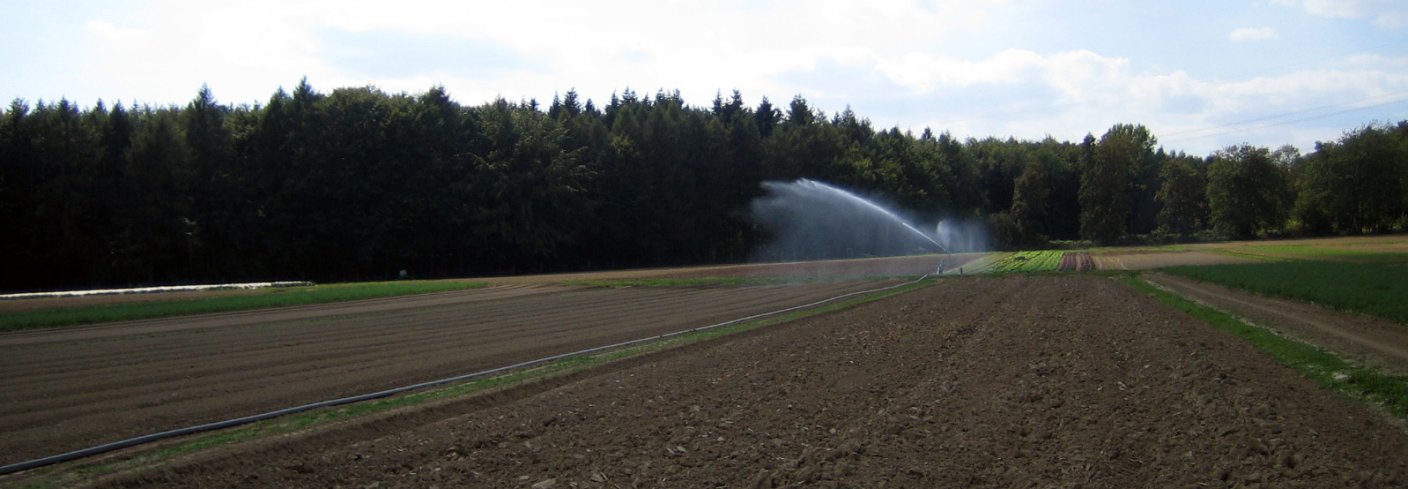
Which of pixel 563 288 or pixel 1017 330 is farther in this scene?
pixel 563 288

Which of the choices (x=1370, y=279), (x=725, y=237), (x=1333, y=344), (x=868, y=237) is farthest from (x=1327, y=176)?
(x=1333, y=344)

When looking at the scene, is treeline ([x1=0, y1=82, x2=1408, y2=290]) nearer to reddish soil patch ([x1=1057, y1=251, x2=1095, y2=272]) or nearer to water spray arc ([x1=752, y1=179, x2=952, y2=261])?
water spray arc ([x1=752, y1=179, x2=952, y2=261])

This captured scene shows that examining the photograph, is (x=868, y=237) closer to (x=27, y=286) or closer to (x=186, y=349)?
(x=27, y=286)

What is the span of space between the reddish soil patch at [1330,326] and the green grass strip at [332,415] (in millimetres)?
13625

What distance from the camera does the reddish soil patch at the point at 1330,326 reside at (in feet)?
59.5

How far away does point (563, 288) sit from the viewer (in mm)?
50062

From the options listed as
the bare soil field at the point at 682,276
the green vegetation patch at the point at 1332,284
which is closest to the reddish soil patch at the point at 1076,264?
the bare soil field at the point at 682,276

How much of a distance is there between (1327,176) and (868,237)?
50345mm

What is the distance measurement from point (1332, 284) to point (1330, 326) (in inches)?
368

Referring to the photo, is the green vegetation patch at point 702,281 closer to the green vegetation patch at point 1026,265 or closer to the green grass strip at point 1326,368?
the green vegetation patch at point 1026,265

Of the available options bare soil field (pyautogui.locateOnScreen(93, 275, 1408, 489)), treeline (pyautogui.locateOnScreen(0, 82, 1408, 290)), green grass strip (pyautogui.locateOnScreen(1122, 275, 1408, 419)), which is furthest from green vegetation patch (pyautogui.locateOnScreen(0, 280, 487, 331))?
green grass strip (pyautogui.locateOnScreen(1122, 275, 1408, 419))

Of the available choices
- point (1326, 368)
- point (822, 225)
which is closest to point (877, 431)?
point (1326, 368)

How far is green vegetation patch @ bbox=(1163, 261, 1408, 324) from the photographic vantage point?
83.1 ft

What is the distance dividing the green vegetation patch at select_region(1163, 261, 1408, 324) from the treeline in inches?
2139
